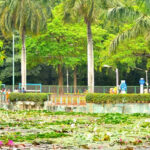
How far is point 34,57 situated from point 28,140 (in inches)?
1549

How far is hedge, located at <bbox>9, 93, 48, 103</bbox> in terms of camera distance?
3572cm

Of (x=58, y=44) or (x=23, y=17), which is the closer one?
(x=23, y=17)

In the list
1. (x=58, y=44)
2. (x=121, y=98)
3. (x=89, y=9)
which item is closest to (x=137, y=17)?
(x=89, y=9)

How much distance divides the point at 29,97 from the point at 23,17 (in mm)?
8189

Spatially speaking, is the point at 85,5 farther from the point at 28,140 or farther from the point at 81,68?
the point at 81,68

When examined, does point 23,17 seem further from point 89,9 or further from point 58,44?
point 58,44

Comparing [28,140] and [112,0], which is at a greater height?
[112,0]

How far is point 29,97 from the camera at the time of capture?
1435 inches

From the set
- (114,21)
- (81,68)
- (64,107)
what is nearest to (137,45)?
(114,21)

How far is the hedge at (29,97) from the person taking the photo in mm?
35716

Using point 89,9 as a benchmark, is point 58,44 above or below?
below

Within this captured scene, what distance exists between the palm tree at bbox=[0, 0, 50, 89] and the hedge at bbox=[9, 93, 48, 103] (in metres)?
3.08

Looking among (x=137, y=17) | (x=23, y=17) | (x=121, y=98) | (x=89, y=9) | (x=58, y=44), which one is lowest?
(x=121, y=98)

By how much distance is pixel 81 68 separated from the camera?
63.8 meters
